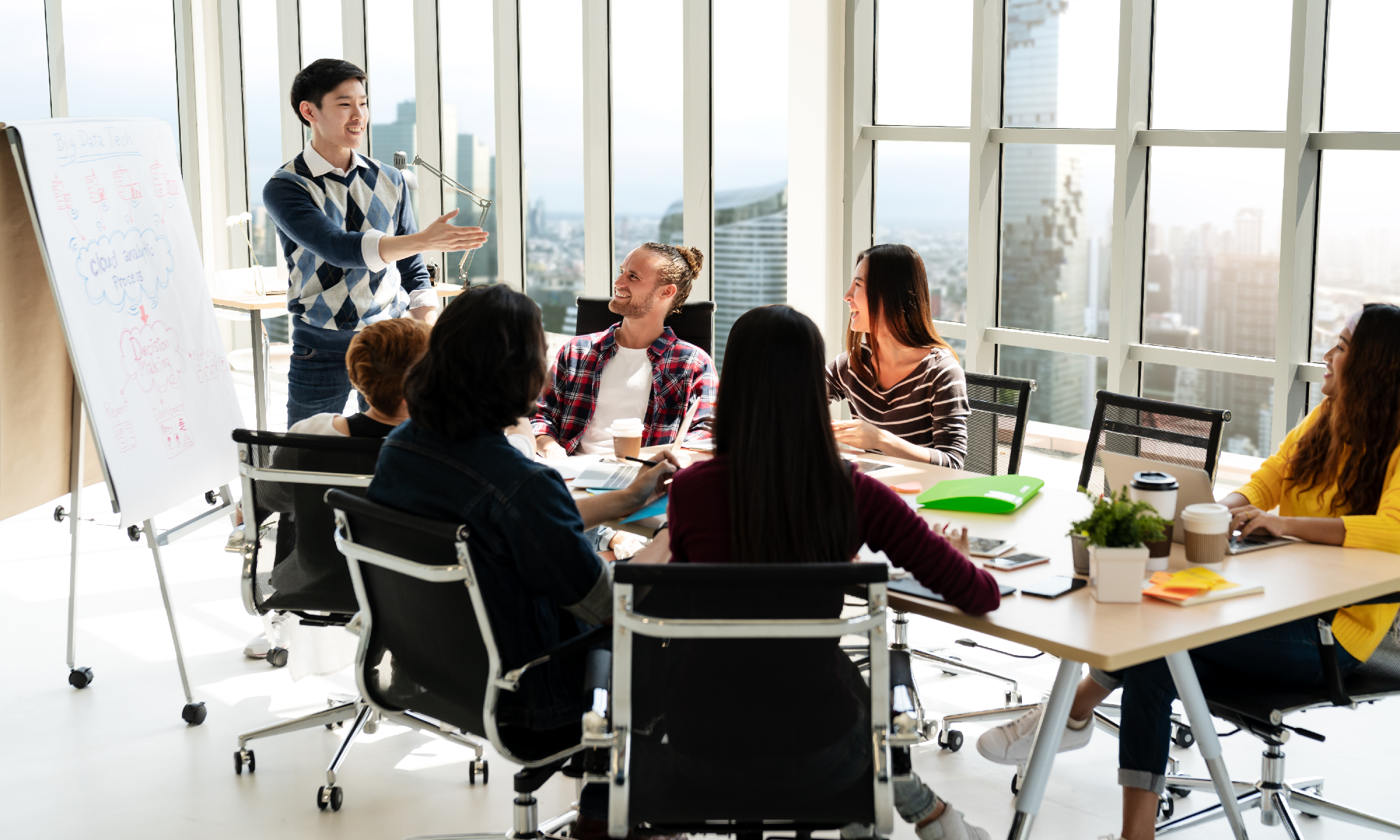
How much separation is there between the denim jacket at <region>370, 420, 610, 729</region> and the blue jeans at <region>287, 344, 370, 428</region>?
1.92 metres

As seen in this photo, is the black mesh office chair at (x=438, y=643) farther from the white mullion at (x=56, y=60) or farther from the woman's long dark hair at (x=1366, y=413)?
the white mullion at (x=56, y=60)

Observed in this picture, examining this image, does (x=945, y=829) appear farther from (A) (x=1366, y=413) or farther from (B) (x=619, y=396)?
(B) (x=619, y=396)

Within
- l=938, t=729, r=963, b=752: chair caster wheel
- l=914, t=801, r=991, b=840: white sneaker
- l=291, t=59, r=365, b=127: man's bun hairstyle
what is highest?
l=291, t=59, r=365, b=127: man's bun hairstyle

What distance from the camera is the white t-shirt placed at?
378cm

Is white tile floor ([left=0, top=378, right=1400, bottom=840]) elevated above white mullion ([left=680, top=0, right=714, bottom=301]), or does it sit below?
below

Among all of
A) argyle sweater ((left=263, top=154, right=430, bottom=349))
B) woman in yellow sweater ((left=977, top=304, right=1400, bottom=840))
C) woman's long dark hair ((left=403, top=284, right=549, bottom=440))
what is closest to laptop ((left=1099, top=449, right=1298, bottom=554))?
woman in yellow sweater ((left=977, top=304, right=1400, bottom=840))

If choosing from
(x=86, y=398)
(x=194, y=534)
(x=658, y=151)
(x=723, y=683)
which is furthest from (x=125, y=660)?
(x=658, y=151)

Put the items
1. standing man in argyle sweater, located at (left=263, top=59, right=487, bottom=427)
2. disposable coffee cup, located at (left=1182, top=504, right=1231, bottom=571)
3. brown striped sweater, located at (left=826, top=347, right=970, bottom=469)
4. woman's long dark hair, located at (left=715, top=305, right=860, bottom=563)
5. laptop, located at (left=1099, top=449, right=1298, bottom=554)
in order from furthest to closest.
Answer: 1. standing man in argyle sweater, located at (left=263, top=59, right=487, bottom=427)
2. brown striped sweater, located at (left=826, top=347, right=970, bottom=469)
3. laptop, located at (left=1099, top=449, right=1298, bottom=554)
4. disposable coffee cup, located at (left=1182, top=504, right=1231, bottom=571)
5. woman's long dark hair, located at (left=715, top=305, right=860, bottom=563)

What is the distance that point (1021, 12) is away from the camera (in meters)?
4.97

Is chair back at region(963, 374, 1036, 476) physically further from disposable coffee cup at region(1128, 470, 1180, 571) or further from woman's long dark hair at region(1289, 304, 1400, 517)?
disposable coffee cup at region(1128, 470, 1180, 571)

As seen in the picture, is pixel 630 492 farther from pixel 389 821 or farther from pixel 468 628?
pixel 389 821

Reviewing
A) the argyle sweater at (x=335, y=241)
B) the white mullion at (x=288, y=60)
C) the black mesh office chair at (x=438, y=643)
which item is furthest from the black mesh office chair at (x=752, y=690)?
the white mullion at (x=288, y=60)

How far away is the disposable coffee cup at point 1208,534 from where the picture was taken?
7.82 ft

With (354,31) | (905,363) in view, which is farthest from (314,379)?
(354,31)
